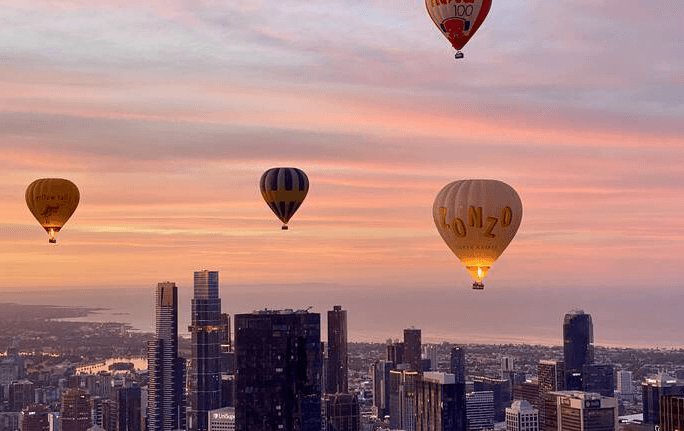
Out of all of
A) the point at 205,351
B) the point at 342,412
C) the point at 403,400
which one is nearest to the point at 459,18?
the point at 342,412

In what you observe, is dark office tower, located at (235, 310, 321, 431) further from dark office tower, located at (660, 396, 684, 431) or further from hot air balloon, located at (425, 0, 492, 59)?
hot air balloon, located at (425, 0, 492, 59)

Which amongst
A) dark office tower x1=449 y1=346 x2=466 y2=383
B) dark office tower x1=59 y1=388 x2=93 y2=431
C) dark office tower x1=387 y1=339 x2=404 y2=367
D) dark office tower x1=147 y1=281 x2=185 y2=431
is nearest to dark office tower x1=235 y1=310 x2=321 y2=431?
dark office tower x1=147 y1=281 x2=185 y2=431

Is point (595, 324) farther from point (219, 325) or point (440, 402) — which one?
point (440, 402)

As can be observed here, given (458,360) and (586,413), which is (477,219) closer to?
(586,413)

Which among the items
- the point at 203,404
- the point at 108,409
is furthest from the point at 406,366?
the point at 108,409

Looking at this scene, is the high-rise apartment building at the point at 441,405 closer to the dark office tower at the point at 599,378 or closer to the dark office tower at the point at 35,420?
the dark office tower at the point at 599,378

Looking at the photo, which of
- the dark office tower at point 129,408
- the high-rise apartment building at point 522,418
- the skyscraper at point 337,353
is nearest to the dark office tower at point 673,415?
the high-rise apartment building at point 522,418
